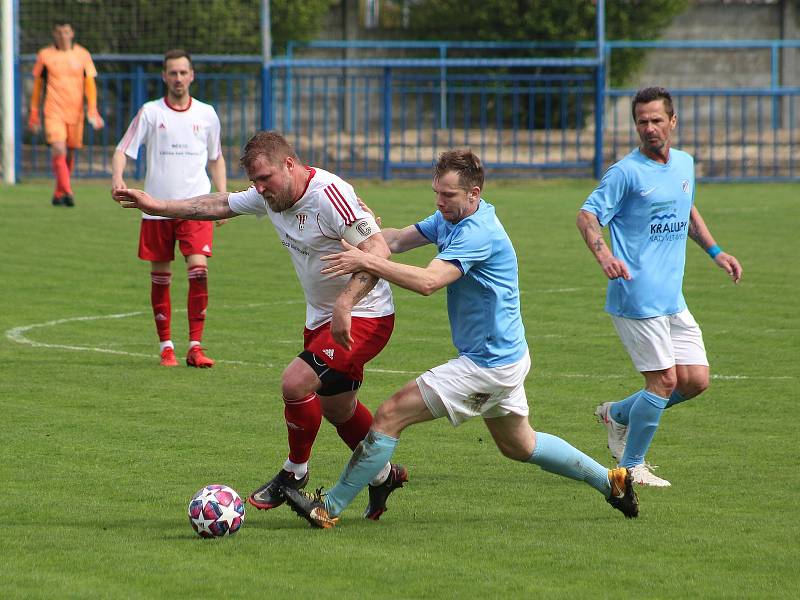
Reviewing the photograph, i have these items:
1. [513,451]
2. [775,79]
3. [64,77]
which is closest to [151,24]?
[64,77]

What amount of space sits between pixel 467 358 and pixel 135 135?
6.18m

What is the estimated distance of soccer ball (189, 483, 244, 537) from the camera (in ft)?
21.9

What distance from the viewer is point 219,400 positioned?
1030 cm

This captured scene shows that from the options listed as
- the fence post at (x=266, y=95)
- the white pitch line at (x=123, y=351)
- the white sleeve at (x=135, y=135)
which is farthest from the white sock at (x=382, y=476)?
the fence post at (x=266, y=95)

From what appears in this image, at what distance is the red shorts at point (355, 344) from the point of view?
716 centimetres

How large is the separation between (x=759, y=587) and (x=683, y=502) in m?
1.59

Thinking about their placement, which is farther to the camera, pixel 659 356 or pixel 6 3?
pixel 6 3

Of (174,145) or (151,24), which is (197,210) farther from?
(151,24)

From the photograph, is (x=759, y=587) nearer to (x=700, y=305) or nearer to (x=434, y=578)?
(x=434, y=578)

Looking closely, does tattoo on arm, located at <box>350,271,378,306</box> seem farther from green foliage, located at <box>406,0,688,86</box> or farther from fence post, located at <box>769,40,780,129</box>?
green foliage, located at <box>406,0,688,86</box>

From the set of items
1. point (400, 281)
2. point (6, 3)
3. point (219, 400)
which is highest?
point (6, 3)

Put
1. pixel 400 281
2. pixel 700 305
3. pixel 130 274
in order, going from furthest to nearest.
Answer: pixel 130 274
pixel 700 305
pixel 400 281

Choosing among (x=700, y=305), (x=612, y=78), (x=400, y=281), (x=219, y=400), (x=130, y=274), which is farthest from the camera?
(x=612, y=78)

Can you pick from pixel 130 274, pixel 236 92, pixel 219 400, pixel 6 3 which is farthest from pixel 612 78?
pixel 219 400
